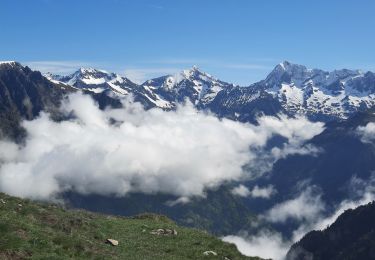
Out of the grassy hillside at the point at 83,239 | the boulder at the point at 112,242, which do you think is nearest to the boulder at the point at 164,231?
the grassy hillside at the point at 83,239

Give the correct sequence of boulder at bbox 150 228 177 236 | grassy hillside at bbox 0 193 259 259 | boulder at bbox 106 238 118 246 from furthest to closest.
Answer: boulder at bbox 150 228 177 236 < boulder at bbox 106 238 118 246 < grassy hillside at bbox 0 193 259 259

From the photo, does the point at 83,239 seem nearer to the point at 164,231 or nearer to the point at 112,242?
the point at 112,242

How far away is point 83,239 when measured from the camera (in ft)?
144

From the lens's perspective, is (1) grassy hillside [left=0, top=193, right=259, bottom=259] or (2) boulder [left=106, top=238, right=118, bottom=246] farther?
(2) boulder [left=106, top=238, right=118, bottom=246]

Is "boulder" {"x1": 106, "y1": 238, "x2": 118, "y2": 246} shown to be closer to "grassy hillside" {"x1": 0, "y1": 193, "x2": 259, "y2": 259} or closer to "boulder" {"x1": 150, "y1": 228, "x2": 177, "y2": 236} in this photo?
"grassy hillside" {"x1": 0, "y1": 193, "x2": 259, "y2": 259}

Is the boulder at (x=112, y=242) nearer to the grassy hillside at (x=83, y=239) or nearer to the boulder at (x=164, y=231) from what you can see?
the grassy hillside at (x=83, y=239)

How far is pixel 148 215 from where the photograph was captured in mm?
72000

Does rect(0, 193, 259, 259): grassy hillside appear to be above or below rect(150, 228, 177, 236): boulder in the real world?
above

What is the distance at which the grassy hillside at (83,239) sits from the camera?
3784 cm

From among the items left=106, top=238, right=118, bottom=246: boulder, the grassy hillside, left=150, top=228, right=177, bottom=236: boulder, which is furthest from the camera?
left=150, top=228, right=177, bottom=236: boulder

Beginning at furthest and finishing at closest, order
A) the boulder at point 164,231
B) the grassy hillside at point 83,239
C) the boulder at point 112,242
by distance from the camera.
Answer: the boulder at point 164,231
the boulder at point 112,242
the grassy hillside at point 83,239

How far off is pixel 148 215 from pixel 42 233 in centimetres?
3119

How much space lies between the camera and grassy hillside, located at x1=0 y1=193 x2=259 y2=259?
37844 mm

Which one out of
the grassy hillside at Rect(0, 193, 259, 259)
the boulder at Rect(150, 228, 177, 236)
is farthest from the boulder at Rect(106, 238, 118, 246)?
the boulder at Rect(150, 228, 177, 236)
